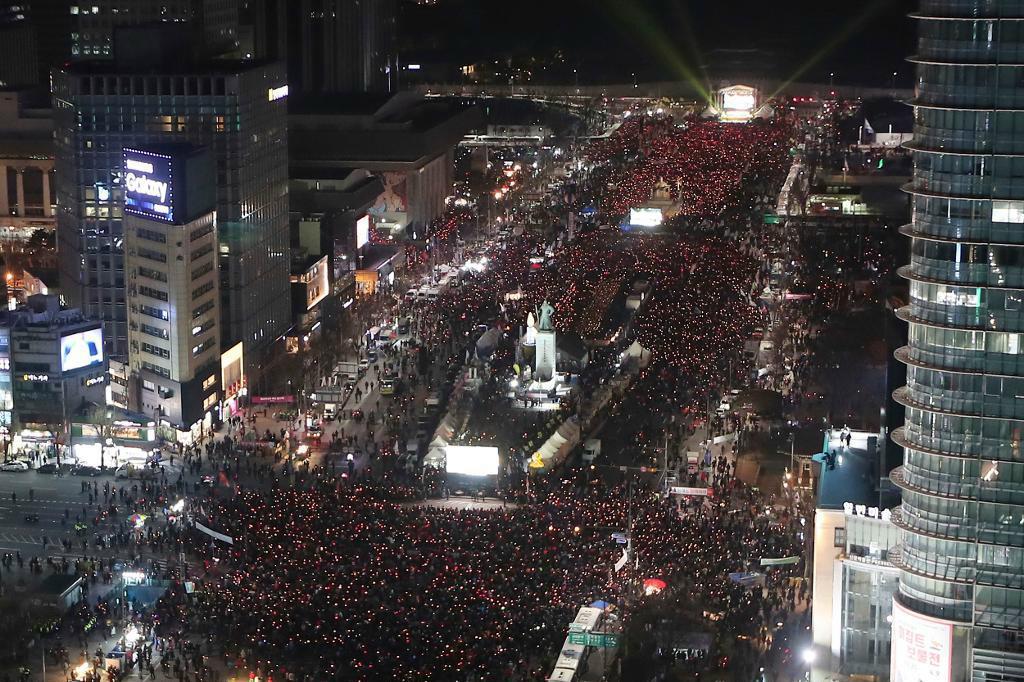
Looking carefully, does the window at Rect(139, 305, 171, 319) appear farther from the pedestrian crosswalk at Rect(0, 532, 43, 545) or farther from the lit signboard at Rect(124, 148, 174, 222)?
the pedestrian crosswalk at Rect(0, 532, 43, 545)

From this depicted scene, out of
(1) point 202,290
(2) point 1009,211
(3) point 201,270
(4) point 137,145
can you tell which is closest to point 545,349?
(1) point 202,290

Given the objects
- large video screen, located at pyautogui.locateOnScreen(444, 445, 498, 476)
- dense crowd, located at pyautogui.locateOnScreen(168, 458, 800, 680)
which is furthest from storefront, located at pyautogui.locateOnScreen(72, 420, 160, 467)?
large video screen, located at pyautogui.locateOnScreen(444, 445, 498, 476)

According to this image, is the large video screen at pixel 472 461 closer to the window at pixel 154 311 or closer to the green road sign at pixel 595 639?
the window at pixel 154 311

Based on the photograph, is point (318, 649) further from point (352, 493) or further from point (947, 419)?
point (947, 419)

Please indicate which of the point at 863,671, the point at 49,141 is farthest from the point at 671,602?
the point at 49,141

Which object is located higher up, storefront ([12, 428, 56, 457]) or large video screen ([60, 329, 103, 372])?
large video screen ([60, 329, 103, 372])
